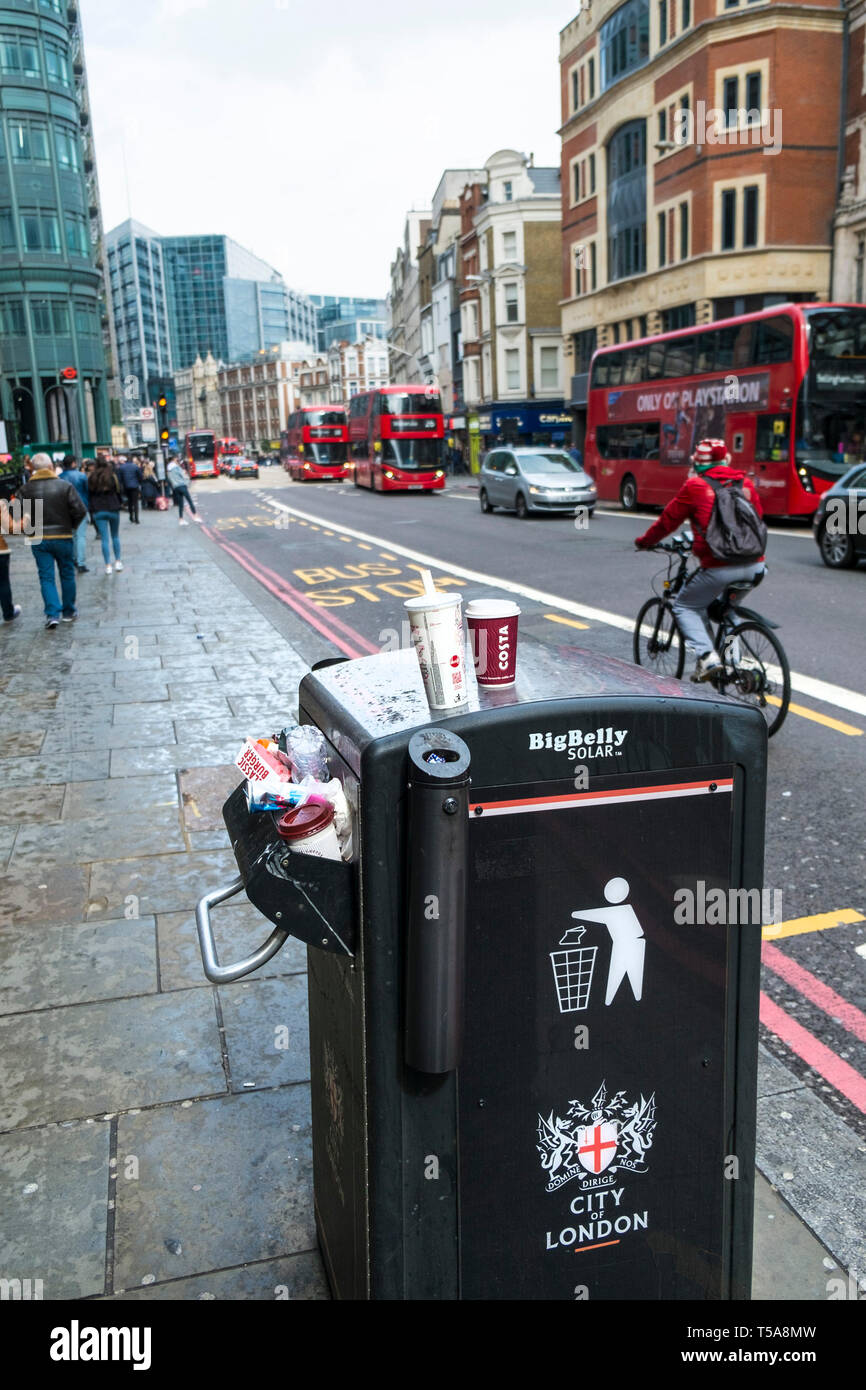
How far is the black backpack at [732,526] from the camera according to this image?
6691 mm

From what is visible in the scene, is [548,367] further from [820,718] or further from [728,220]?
[820,718]

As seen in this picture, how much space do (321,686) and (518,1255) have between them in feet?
3.89

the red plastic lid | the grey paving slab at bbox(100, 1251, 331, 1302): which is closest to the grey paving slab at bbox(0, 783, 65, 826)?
the grey paving slab at bbox(100, 1251, 331, 1302)

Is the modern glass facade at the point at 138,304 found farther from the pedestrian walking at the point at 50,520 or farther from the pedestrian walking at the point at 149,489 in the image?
the pedestrian walking at the point at 50,520

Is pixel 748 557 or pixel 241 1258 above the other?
pixel 748 557

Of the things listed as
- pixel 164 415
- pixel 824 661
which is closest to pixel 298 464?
pixel 164 415

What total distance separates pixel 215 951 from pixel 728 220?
37.0 m

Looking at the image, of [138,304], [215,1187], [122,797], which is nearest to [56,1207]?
[215,1187]

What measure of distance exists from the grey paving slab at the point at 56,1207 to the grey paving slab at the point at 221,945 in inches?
34.4

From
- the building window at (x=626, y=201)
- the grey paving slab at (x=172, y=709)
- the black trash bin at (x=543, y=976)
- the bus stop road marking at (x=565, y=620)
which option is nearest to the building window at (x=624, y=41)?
the building window at (x=626, y=201)

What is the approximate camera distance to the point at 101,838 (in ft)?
17.3

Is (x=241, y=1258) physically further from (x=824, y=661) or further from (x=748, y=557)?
(x=824, y=661)

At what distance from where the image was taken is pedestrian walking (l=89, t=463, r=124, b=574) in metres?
16.0

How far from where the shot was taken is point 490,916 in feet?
6.23
